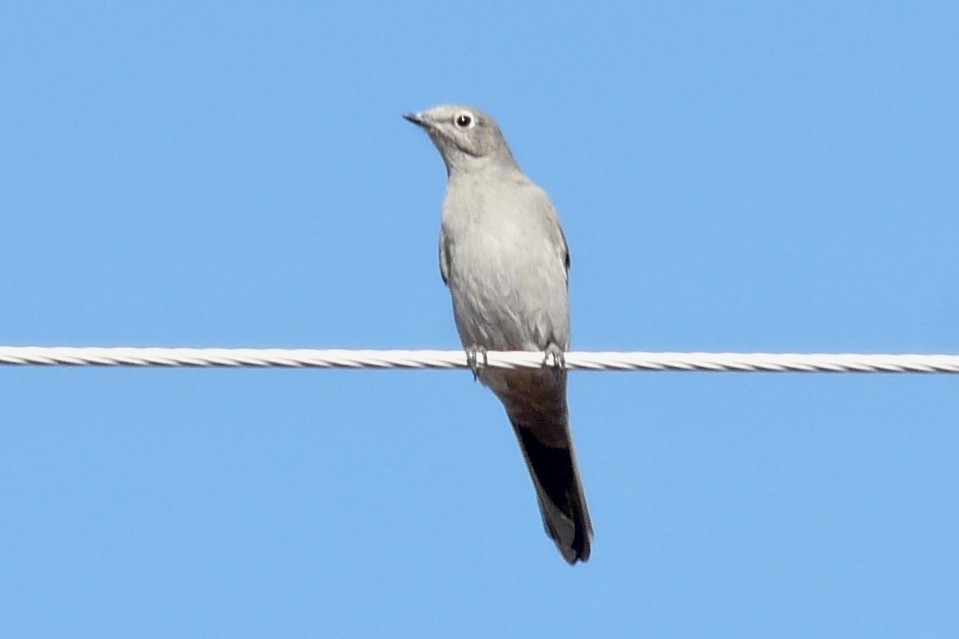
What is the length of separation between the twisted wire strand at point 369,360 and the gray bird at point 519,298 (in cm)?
290

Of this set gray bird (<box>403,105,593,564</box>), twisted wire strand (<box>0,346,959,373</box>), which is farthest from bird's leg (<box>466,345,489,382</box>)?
twisted wire strand (<box>0,346,959,373</box>)

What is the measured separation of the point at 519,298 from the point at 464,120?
6.27 feet

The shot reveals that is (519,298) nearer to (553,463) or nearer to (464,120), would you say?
(553,463)

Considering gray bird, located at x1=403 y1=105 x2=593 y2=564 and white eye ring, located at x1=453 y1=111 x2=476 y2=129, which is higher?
white eye ring, located at x1=453 y1=111 x2=476 y2=129

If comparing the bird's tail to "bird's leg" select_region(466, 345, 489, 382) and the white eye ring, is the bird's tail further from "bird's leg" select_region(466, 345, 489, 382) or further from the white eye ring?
the white eye ring

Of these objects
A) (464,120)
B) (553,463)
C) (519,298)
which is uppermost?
(464,120)

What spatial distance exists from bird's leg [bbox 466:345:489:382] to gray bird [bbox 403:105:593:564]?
22 millimetres

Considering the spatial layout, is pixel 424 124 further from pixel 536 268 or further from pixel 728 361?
pixel 728 361

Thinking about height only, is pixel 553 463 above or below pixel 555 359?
below

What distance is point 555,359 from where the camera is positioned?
428 inches

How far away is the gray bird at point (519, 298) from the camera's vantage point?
1195 centimetres

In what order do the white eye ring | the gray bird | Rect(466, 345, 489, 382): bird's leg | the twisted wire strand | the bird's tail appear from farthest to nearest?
the white eye ring < the bird's tail < the gray bird < Rect(466, 345, 489, 382): bird's leg < the twisted wire strand

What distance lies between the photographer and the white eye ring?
517 inches

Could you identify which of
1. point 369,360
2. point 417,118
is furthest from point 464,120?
point 369,360
